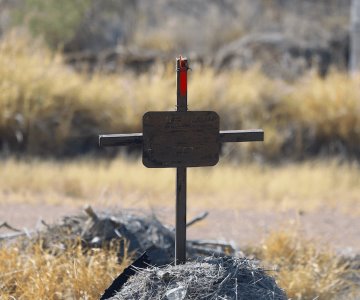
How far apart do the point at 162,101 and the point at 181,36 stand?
7.61 metres

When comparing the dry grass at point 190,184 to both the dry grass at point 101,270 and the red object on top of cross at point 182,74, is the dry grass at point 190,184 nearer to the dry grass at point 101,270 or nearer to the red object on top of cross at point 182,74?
the dry grass at point 101,270

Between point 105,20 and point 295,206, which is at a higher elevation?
point 105,20

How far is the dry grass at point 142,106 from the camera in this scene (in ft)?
38.2

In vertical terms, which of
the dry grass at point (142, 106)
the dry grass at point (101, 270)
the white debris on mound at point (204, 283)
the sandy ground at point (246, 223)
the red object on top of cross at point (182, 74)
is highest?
the red object on top of cross at point (182, 74)

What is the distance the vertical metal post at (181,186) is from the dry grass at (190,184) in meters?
4.05

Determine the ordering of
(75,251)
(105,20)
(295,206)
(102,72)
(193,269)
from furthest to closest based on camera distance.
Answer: (105,20), (102,72), (295,206), (75,251), (193,269)

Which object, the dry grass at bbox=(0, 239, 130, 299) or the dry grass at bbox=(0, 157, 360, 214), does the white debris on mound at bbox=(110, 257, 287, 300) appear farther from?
the dry grass at bbox=(0, 157, 360, 214)

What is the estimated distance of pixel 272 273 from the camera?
6320 millimetres

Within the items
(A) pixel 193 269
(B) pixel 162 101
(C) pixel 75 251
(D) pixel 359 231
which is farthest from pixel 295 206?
(A) pixel 193 269

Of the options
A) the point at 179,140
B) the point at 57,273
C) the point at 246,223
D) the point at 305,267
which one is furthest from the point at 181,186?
the point at 246,223

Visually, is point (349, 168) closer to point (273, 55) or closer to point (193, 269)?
point (273, 55)

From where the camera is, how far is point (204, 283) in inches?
179

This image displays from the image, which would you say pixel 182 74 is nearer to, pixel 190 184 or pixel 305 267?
pixel 305 267

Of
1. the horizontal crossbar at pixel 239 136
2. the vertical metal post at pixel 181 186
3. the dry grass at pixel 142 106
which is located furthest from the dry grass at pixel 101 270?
the dry grass at pixel 142 106
